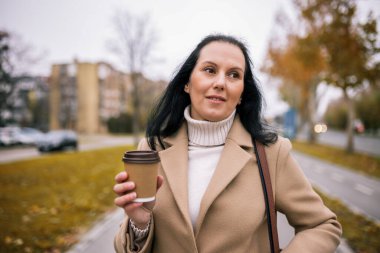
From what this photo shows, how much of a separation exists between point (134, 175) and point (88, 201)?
7.28 metres

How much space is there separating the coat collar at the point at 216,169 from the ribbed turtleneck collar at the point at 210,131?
0.16 feet

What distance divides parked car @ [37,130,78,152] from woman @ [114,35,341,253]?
22.1m

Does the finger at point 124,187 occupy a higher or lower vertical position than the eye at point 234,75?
lower

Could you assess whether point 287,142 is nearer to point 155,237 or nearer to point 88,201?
point 155,237

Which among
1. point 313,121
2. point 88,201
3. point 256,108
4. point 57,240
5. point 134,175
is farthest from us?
point 313,121

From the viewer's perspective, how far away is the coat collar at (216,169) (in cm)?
178

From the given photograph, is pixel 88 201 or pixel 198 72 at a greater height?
pixel 198 72

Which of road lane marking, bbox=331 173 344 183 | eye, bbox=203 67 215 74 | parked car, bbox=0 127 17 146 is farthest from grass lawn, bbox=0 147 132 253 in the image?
parked car, bbox=0 127 17 146

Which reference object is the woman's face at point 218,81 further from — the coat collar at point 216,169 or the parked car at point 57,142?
the parked car at point 57,142

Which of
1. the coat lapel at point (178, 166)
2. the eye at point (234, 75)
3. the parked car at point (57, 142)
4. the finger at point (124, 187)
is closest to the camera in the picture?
the finger at point (124, 187)

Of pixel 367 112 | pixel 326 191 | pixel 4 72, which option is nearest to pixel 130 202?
pixel 326 191

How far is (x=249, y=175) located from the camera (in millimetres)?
1877

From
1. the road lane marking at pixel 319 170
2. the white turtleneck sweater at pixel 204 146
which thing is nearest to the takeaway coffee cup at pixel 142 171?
the white turtleneck sweater at pixel 204 146

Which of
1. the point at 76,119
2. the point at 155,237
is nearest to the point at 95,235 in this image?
the point at 155,237
